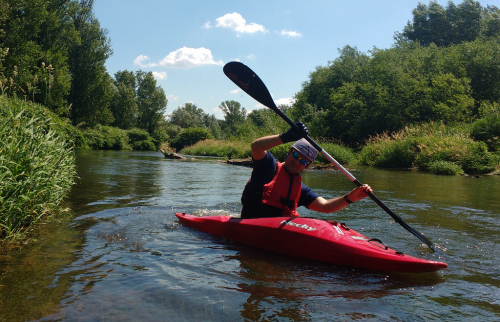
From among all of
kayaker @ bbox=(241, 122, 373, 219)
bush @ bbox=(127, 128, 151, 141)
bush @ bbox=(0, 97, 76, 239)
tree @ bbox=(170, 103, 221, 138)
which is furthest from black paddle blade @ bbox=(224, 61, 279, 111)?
tree @ bbox=(170, 103, 221, 138)

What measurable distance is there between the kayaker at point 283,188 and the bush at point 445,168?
10.7m

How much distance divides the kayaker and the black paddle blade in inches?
37.5

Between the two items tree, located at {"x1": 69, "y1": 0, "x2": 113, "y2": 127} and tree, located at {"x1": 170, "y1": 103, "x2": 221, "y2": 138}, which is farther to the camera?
tree, located at {"x1": 170, "y1": 103, "x2": 221, "y2": 138}

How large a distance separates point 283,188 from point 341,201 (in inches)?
21.2

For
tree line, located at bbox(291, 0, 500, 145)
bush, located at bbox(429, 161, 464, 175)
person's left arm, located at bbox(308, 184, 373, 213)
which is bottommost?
person's left arm, located at bbox(308, 184, 373, 213)

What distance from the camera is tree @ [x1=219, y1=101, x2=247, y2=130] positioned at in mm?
73500

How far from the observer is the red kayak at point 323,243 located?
2.79 meters

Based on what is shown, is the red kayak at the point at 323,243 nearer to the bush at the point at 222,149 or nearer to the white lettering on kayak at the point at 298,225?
the white lettering on kayak at the point at 298,225

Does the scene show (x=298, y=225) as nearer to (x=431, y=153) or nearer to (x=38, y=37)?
(x=431, y=153)

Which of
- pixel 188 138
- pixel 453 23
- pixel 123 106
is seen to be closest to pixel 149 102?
pixel 123 106

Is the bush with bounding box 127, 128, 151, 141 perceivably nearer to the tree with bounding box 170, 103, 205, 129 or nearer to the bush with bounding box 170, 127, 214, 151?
the bush with bounding box 170, 127, 214, 151

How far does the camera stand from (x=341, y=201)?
10.9 feet

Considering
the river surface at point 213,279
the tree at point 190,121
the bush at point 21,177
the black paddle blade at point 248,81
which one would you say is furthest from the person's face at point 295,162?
the tree at point 190,121

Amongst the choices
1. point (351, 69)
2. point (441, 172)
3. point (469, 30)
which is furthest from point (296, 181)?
point (469, 30)
